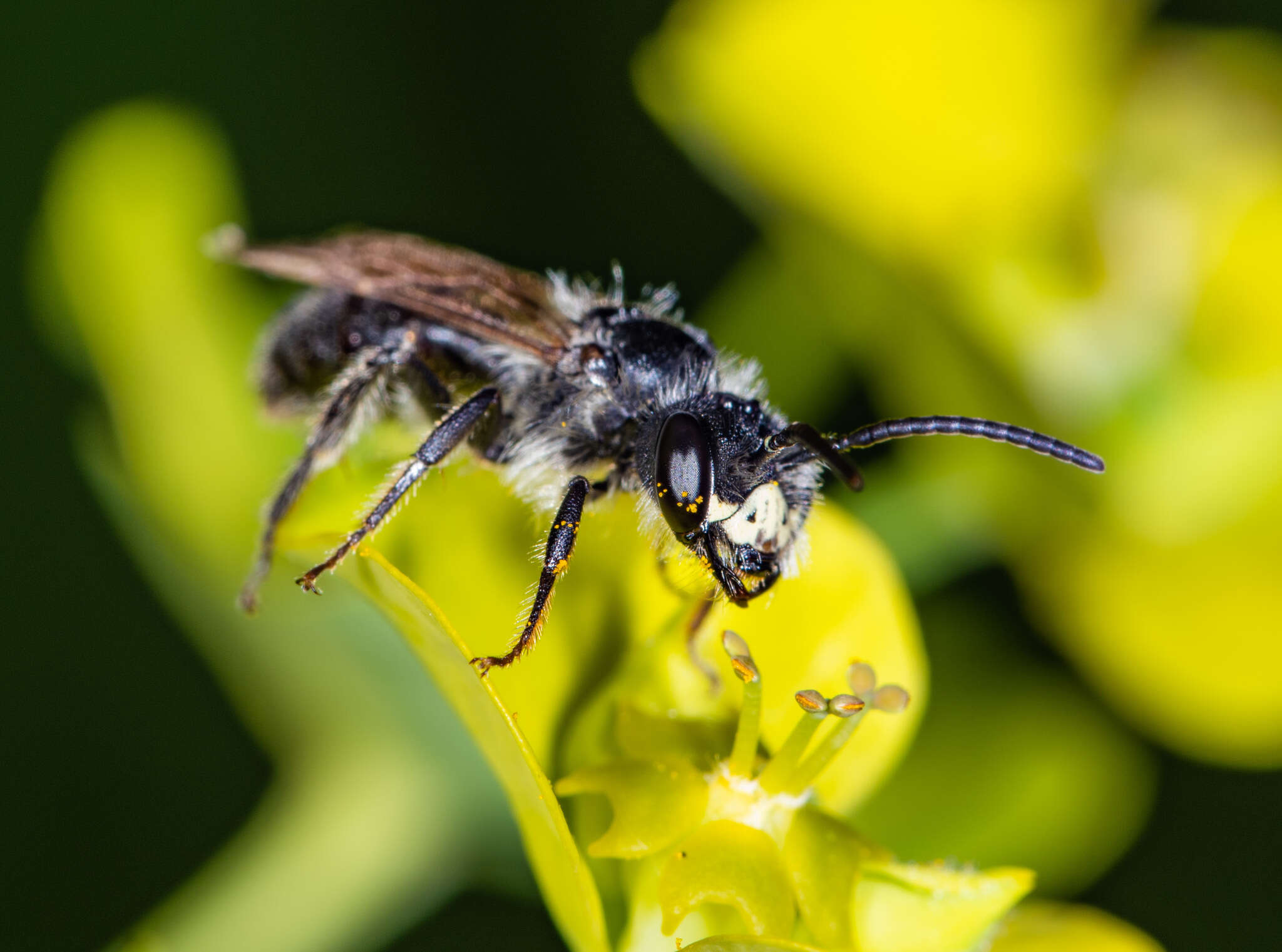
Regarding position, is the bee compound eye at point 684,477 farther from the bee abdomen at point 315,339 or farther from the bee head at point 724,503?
the bee abdomen at point 315,339

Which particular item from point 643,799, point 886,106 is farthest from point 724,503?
point 886,106

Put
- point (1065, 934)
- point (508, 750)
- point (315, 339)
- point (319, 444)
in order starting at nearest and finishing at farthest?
point (508, 750), point (1065, 934), point (319, 444), point (315, 339)

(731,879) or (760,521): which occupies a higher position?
(760,521)

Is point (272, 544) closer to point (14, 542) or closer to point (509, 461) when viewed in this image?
point (509, 461)

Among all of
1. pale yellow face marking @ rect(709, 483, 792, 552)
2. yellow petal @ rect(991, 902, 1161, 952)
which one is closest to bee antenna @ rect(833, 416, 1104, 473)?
pale yellow face marking @ rect(709, 483, 792, 552)

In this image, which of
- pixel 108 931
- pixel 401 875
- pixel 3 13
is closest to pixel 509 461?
pixel 401 875

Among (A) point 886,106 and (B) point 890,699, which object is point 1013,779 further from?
(A) point 886,106

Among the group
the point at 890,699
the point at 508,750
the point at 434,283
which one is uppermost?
the point at 434,283

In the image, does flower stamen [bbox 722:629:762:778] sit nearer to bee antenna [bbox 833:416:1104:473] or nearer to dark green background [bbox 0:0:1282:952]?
bee antenna [bbox 833:416:1104:473]

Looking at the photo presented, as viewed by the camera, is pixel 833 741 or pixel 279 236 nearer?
pixel 833 741
